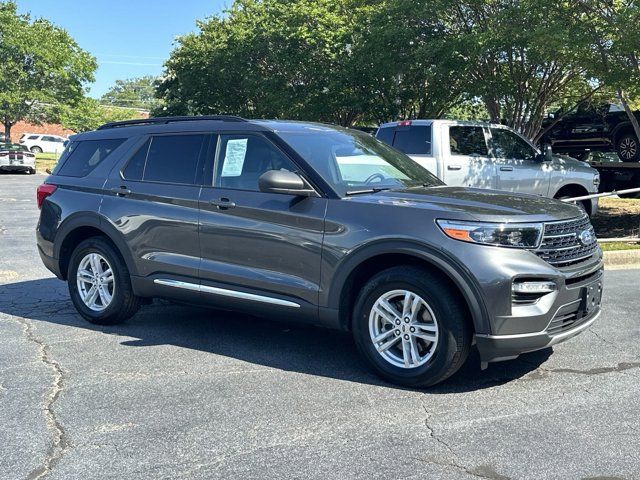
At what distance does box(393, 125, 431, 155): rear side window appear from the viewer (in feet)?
35.9

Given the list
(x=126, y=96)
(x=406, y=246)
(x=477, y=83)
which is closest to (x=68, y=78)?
(x=477, y=83)

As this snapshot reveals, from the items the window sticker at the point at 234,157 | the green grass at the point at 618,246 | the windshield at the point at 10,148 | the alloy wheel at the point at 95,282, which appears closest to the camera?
the window sticker at the point at 234,157

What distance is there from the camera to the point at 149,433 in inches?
150

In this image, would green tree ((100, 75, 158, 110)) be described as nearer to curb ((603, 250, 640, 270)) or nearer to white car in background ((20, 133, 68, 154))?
white car in background ((20, 133, 68, 154))

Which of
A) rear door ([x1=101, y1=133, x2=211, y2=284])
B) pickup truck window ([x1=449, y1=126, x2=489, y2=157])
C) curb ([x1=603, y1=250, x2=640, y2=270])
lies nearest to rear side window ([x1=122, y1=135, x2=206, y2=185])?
rear door ([x1=101, y1=133, x2=211, y2=284])

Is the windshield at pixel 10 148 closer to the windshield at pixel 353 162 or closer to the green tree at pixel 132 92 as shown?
the windshield at pixel 353 162

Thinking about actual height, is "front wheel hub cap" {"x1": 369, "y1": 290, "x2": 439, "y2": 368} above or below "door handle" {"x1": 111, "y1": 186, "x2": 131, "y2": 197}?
below

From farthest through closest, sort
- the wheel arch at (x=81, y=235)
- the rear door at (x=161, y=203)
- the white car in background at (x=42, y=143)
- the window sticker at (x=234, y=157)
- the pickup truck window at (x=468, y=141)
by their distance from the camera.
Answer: the white car in background at (x=42, y=143)
the pickup truck window at (x=468, y=141)
the wheel arch at (x=81, y=235)
the rear door at (x=161, y=203)
the window sticker at (x=234, y=157)

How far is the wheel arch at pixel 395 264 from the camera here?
4207mm

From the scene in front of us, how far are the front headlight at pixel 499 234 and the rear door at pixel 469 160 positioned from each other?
21.7 feet

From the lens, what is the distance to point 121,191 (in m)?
5.98

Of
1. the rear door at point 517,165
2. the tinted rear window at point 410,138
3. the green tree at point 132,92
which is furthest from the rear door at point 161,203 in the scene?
the green tree at point 132,92

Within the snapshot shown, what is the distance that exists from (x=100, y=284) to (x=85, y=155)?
4.18ft

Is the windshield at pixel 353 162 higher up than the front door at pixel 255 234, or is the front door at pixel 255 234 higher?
the windshield at pixel 353 162
